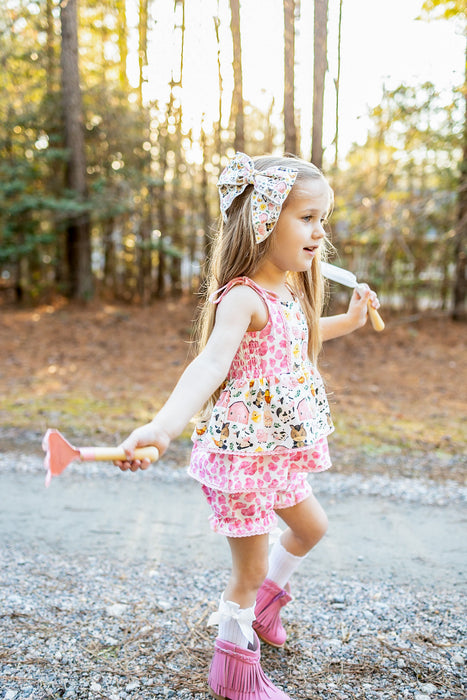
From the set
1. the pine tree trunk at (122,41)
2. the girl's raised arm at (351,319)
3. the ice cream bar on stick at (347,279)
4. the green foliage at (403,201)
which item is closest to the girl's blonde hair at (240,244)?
the ice cream bar on stick at (347,279)

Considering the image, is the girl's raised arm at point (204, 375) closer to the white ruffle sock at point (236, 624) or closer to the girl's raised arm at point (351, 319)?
the girl's raised arm at point (351, 319)

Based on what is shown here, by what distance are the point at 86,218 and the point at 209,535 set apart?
7442 millimetres

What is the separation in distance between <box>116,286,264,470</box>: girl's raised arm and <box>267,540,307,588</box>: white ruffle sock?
32.2 inches

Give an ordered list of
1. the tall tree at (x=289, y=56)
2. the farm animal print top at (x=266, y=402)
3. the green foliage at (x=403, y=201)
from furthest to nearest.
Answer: the green foliage at (x=403, y=201) < the tall tree at (x=289, y=56) < the farm animal print top at (x=266, y=402)

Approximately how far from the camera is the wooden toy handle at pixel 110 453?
4.36 feet

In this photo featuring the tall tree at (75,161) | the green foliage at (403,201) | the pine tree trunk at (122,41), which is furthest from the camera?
the pine tree trunk at (122,41)

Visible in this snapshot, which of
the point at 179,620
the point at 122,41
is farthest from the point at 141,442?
the point at 122,41

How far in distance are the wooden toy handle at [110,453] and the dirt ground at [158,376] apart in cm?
233

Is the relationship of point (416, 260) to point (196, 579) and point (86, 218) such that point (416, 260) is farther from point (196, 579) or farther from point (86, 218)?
point (196, 579)

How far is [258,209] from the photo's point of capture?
6.07 ft

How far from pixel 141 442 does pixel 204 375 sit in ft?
0.95

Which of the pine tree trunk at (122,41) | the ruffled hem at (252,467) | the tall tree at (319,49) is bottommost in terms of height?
the ruffled hem at (252,467)

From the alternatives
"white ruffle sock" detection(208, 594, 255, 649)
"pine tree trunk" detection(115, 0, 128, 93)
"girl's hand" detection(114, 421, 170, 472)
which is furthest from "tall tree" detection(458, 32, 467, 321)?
"girl's hand" detection(114, 421, 170, 472)

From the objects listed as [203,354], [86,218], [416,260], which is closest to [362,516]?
[203,354]
